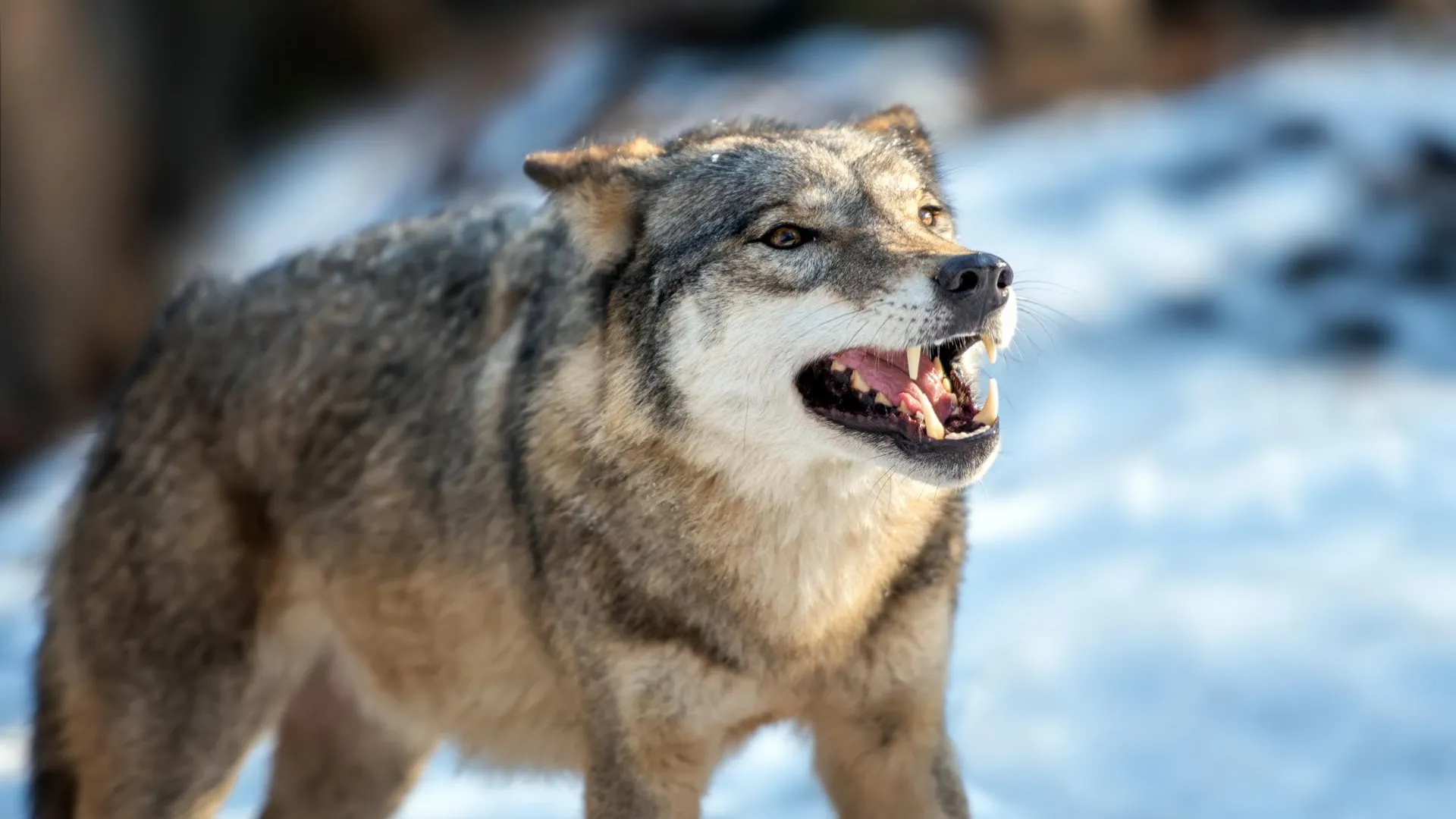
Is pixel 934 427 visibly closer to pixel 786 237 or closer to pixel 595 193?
pixel 786 237

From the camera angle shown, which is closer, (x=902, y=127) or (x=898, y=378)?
(x=898, y=378)

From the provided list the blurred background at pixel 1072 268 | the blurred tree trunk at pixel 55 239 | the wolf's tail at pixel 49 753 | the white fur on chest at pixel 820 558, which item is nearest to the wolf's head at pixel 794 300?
the white fur on chest at pixel 820 558

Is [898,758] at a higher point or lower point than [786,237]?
lower

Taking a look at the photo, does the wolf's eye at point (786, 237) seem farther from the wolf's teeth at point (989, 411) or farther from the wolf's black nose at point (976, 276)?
the wolf's teeth at point (989, 411)

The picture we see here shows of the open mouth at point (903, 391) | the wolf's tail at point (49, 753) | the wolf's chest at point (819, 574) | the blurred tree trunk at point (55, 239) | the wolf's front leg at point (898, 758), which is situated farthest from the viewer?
the blurred tree trunk at point (55, 239)

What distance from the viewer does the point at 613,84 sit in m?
12.2

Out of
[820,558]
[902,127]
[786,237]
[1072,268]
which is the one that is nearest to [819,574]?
[820,558]

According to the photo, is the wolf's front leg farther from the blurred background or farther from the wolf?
the blurred background

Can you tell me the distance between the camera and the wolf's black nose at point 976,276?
10.4 ft

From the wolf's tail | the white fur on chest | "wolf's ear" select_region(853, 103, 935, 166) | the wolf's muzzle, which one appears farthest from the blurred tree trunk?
the wolf's muzzle

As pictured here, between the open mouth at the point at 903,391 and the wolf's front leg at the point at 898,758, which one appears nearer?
the open mouth at the point at 903,391

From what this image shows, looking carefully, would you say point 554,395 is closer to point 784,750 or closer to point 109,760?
point 109,760

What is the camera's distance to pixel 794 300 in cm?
342

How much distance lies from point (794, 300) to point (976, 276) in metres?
0.42
